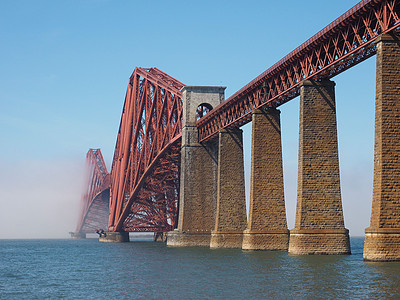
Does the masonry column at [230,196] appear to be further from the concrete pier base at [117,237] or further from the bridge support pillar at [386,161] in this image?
the concrete pier base at [117,237]

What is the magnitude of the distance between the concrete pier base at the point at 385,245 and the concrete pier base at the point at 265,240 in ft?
63.9

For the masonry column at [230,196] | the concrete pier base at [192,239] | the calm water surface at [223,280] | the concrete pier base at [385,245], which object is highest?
the masonry column at [230,196]

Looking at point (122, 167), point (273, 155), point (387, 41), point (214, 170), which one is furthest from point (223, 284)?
point (122, 167)

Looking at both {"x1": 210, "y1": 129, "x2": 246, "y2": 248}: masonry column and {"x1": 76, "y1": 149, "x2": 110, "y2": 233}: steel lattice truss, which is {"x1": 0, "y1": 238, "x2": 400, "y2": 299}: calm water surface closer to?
{"x1": 210, "y1": 129, "x2": 246, "y2": 248}: masonry column

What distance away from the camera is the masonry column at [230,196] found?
207 ft

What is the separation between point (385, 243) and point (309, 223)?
10.3 metres

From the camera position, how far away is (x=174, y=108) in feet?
277

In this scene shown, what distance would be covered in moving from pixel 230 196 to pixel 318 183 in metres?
20.6

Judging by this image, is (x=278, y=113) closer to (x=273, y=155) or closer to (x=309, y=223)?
(x=273, y=155)

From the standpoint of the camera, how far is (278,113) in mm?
55656

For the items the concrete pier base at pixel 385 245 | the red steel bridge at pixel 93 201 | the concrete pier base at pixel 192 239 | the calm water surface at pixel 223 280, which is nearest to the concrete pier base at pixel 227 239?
the concrete pier base at pixel 192 239

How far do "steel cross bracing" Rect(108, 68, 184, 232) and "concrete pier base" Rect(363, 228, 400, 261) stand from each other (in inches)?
1979

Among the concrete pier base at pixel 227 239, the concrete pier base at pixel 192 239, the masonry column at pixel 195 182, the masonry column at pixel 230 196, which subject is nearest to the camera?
the concrete pier base at pixel 227 239

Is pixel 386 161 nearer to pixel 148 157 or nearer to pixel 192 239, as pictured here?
pixel 192 239
